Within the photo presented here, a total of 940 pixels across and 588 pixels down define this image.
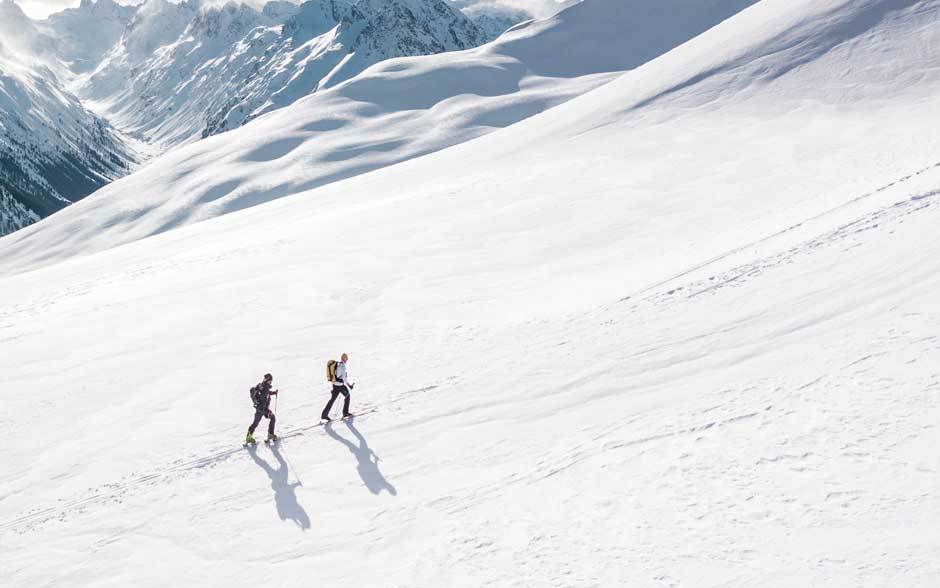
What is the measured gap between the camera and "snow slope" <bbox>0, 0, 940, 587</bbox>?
930 centimetres

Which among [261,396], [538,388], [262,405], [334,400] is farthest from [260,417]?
[538,388]

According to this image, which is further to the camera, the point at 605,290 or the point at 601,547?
the point at 605,290

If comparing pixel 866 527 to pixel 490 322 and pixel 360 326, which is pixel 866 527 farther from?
pixel 360 326

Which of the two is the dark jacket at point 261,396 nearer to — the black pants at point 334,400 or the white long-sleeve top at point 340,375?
the black pants at point 334,400

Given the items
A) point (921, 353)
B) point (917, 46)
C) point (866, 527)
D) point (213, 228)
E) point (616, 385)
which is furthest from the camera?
point (213, 228)

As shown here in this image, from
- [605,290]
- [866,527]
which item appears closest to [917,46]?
[605,290]

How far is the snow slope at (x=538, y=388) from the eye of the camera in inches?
366

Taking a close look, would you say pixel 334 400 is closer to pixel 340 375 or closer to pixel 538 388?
pixel 340 375

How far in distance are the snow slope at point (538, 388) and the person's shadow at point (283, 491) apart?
0.22ft

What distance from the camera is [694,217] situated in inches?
884

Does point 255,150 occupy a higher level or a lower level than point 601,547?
higher

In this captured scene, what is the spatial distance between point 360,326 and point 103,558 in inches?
348

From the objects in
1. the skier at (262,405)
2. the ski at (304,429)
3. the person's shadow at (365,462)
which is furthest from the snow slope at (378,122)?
the person's shadow at (365,462)

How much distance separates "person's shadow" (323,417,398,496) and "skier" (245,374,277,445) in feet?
3.30
